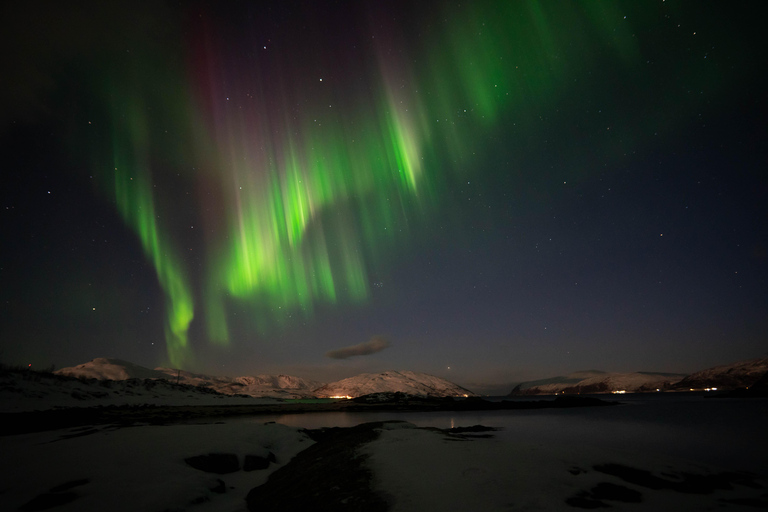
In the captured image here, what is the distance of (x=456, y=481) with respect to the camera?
8.30 m

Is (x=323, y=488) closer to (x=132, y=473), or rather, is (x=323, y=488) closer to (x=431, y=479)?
(x=431, y=479)

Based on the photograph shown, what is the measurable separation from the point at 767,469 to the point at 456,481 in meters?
16.5

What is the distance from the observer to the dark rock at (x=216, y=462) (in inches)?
470

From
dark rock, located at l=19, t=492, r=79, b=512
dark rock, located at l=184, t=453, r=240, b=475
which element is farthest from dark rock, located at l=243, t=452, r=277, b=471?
dark rock, located at l=19, t=492, r=79, b=512

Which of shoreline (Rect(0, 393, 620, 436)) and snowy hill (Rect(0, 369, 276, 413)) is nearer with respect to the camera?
shoreline (Rect(0, 393, 620, 436))

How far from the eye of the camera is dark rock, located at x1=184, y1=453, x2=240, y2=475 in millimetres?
11930

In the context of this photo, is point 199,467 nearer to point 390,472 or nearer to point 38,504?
point 38,504

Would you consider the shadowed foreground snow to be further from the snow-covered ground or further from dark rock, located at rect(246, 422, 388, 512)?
dark rock, located at rect(246, 422, 388, 512)

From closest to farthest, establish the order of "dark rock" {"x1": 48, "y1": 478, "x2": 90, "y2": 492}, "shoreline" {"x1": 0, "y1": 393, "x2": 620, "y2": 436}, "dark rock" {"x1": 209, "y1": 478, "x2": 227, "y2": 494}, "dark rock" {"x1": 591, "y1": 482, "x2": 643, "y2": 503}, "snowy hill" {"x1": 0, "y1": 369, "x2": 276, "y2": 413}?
"dark rock" {"x1": 591, "y1": 482, "x2": 643, "y2": 503}, "dark rock" {"x1": 48, "y1": 478, "x2": 90, "y2": 492}, "dark rock" {"x1": 209, "y1": 478, "x2": 227, "y2": 494}, "shoreline" {"x1": 0, "y1": 393, "x2": 620, "y2": 436}, "snowy hill" {"x1": 0, "y1": 369, "x2": 276, "y2": 413}

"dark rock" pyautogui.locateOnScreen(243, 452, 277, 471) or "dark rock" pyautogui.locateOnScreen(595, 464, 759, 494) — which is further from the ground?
"dark rock" pyautogui.locateOnScreen(243, 452, 277, 471)

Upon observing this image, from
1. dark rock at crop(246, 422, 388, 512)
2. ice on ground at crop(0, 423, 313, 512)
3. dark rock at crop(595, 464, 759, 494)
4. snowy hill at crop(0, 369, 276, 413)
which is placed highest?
snowy hill at crop(0, 369, 276, 413)

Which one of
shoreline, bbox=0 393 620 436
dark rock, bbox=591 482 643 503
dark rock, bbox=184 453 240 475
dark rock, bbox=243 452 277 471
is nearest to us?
dark rock, bbox=591 482 643 503

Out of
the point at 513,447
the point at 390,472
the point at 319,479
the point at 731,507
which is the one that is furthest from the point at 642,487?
the point at 319,479

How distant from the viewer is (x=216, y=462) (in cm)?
1247
